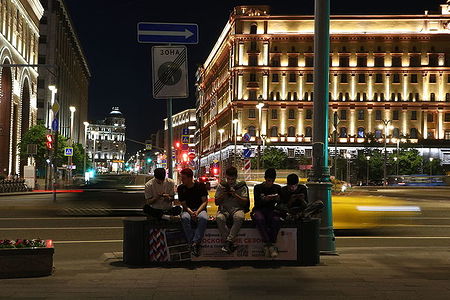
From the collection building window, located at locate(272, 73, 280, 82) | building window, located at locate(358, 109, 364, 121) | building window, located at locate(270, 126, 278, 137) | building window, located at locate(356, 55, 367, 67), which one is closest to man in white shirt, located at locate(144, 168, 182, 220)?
building window, located at locate(270, 126, 278, 137)

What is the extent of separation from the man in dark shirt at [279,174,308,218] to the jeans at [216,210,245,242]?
81 centimetres

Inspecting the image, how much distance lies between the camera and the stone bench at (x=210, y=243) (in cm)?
1012

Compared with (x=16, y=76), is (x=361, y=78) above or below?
above

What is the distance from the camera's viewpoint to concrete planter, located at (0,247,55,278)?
29.7 ft

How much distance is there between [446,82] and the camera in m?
110

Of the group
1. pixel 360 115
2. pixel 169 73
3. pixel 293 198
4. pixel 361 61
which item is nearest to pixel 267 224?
pixel 293 198

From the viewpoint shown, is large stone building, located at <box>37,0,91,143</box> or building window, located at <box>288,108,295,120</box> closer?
large stone building, located at <box>37,0,91,143</box>

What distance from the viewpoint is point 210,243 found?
33.7ft

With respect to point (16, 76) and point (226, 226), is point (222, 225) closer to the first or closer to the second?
point (226, 226)

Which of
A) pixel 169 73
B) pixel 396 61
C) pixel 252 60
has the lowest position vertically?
pixel 169 73

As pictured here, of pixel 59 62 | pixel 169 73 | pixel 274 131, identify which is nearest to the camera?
pixel 169 73

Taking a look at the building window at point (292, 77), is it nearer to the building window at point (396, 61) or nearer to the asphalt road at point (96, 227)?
the building window at point (396, 61)

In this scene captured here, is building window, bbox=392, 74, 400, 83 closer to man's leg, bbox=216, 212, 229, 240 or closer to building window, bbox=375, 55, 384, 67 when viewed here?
building window, bbox=375, 55, 384, 67

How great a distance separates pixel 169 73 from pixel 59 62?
8922 cm
